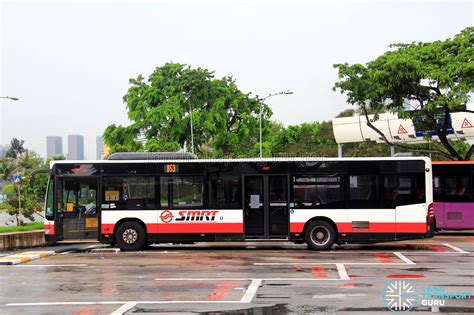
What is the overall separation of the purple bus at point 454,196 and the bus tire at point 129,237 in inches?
500

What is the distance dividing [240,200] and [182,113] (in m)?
34.4

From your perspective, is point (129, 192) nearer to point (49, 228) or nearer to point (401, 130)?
point (49, 228)

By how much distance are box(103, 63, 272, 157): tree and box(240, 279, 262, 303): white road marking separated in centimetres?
3971

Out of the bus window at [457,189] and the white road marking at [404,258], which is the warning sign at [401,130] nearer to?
the bus window at [457,189]

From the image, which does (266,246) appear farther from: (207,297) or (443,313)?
(443,313)

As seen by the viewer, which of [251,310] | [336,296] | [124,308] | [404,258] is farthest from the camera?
[404,258]

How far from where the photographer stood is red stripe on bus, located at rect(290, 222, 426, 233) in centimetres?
2022

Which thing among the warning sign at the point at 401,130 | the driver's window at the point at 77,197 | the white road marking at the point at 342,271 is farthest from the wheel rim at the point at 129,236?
the warning sign at the point at 401,130

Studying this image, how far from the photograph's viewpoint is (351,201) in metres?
20.6

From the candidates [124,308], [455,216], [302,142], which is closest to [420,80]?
[455,216]

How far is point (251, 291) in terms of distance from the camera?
482 inches

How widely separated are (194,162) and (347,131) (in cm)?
1960

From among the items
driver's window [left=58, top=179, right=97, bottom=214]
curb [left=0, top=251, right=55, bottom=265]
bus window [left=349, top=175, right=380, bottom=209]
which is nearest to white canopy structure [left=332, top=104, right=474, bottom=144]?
bus window [left=349, top=175, right=380, bottom=209]

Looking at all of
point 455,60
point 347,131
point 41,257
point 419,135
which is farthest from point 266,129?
point 41,257
